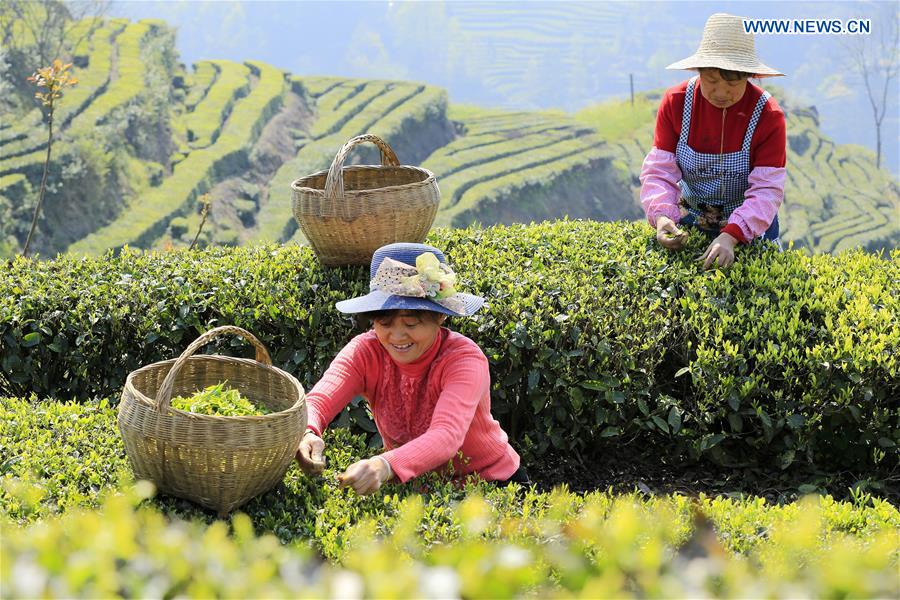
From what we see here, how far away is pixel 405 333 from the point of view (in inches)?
131

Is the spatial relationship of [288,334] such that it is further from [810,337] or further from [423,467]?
[810,337]

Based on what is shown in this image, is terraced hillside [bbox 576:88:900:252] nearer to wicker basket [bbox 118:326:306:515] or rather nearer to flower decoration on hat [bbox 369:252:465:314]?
flower decoration on hat [bbox 369:252:465:314]

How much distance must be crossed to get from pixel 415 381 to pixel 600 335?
1230 mm

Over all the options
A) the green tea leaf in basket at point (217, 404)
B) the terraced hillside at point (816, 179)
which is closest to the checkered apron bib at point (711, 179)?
the green tea leaf in basket at point (217, 404)

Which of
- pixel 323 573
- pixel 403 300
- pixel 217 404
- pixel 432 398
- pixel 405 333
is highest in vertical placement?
pixel 323 573

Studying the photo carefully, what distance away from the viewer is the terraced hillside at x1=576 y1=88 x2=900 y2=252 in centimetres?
4588

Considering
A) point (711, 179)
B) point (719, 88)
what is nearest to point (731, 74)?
point (719, 88)

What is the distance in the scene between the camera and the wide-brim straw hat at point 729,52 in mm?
4758

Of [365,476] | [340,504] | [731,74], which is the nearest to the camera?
[365,476]

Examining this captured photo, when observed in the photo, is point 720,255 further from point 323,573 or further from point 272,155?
point 272,155

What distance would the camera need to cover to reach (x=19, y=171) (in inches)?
1260

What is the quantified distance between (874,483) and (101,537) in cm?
359

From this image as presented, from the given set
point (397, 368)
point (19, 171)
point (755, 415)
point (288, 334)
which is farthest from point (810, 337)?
point (19, 171)

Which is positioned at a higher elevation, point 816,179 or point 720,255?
point 720,255
